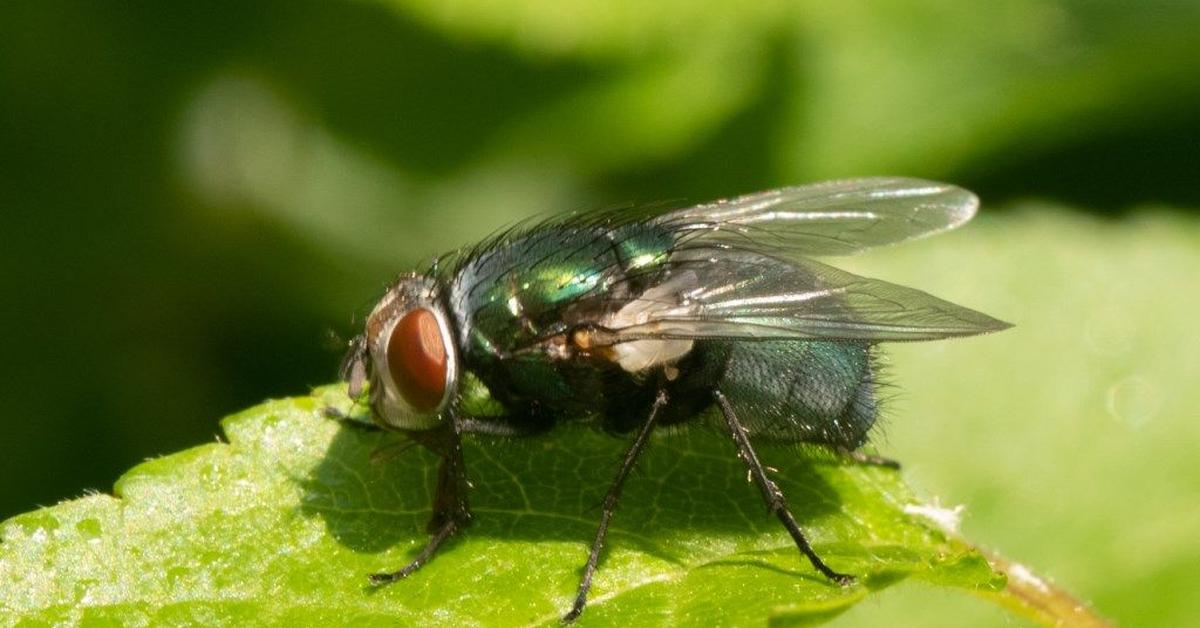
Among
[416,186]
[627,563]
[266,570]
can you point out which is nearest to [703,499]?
[627,563]

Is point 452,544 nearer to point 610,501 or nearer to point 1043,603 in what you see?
point 610,501

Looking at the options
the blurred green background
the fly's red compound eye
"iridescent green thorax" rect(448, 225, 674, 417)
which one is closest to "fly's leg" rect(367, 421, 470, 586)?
the fly's red compound eye

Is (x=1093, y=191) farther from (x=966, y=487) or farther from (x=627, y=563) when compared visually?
(x=627, y=563)

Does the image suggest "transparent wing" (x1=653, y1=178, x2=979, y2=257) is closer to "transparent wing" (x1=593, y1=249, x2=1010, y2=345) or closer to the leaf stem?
"transparent wing" (x1=593, y1=249, x2=1010, y2=345)

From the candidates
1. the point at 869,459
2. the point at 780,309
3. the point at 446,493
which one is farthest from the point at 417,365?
the point at 869,459

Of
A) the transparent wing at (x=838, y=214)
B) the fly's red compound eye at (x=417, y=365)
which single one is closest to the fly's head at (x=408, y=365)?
the fly's red compound eye at (x=417, y=365)

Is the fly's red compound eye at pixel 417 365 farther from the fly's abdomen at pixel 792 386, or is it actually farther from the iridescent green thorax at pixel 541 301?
the fly's abdomen at pixel 792 386
